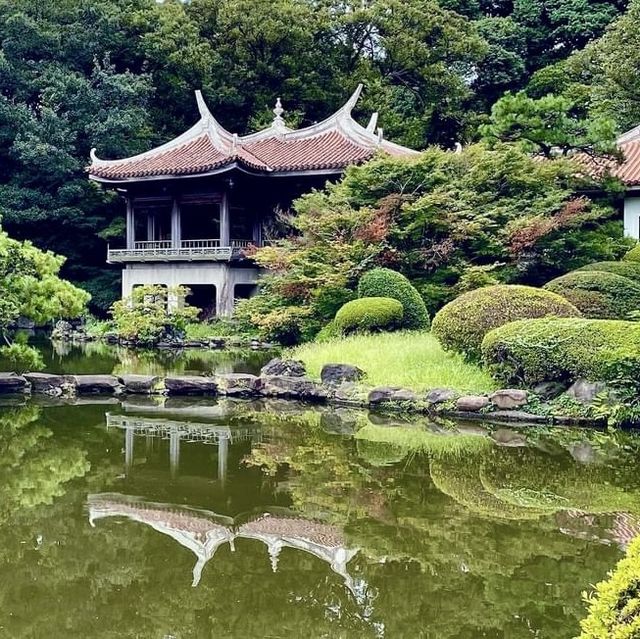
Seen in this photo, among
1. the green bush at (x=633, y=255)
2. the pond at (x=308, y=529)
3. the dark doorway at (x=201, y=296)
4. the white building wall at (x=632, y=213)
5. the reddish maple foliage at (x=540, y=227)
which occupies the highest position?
the white building wall at (x=632, y=213)

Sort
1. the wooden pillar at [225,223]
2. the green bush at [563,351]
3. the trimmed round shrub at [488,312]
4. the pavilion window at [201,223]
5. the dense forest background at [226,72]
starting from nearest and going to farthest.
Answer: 1. the green bush at [563,351]
2. the trimmed round shrub at [488,312]
3. the wooden pillar at [225,223]
4. the pavilion window at [201,223]
5. the dense forest background at [226,72]

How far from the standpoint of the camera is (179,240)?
2308cm

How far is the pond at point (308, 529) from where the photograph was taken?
13.7ft

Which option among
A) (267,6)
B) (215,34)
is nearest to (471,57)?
(267,6)

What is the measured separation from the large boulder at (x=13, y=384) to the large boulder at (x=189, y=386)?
2.10 m

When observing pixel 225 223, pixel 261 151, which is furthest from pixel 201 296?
pixel 261 151

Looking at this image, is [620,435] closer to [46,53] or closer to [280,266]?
[280,266]

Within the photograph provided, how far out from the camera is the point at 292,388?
Answer: 1116 cm

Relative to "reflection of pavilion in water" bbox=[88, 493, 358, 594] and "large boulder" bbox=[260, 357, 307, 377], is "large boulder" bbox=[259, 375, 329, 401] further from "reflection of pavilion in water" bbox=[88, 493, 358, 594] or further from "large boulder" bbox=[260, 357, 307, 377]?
"reflection of pavilion in water" bbox=[88, 493, 358, 594]

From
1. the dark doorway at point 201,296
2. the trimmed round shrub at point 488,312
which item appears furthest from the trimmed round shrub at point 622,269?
the dark doorway at point 201,296

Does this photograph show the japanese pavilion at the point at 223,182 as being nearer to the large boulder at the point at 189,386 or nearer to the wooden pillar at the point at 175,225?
the wooden pillar at the point at 175,225

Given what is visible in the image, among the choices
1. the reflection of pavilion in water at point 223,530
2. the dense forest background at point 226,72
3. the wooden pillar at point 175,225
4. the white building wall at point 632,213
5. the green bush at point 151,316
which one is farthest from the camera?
the dense forest background at point 226,72

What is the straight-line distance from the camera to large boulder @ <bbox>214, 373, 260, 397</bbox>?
11.3m

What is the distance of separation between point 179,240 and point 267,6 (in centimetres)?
1141
